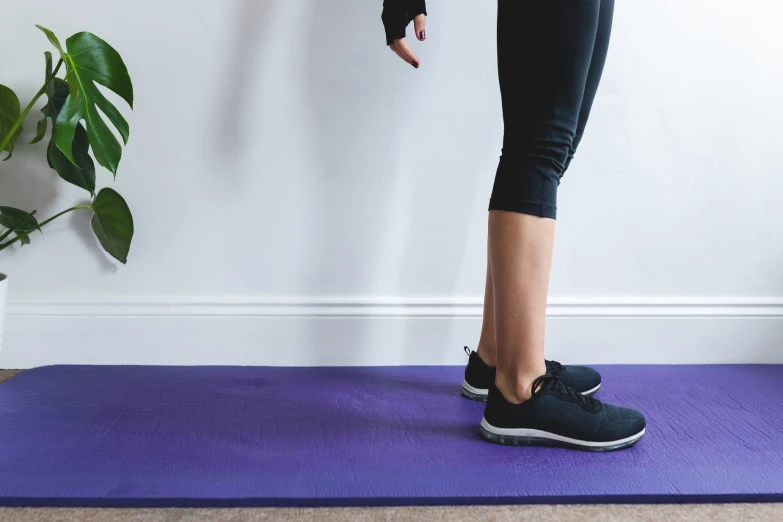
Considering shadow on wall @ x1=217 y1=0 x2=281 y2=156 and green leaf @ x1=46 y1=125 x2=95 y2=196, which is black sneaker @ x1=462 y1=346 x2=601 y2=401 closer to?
shadow on wall @ x1=217 y1=0 x2=281 y2=156

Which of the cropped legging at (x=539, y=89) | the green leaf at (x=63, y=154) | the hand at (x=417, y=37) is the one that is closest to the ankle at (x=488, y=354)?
the cropped legging at (x=539, y=89)

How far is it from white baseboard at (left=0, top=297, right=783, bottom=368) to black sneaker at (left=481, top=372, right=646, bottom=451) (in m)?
0.49

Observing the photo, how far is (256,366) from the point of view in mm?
1560

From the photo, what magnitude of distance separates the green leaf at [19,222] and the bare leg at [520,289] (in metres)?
0.98

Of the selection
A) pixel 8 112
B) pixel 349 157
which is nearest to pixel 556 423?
pixel 349 157

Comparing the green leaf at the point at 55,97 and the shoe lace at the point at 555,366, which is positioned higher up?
the green leaf at the point at 55,97

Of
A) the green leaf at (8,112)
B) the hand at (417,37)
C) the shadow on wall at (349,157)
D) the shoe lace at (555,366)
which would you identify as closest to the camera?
the hand at (417,37)

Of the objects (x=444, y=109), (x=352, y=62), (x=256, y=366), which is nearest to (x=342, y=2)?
(x=352, y=62)

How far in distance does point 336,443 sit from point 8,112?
966 millimetres

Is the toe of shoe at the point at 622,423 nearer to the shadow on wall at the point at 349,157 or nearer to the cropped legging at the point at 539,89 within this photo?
the cropped legging at the point at 539,89

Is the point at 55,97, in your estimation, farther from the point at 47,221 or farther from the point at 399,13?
the point at 399,13

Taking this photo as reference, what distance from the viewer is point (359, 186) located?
1.56m

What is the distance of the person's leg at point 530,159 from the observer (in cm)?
104

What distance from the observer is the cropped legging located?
1.03 metres
